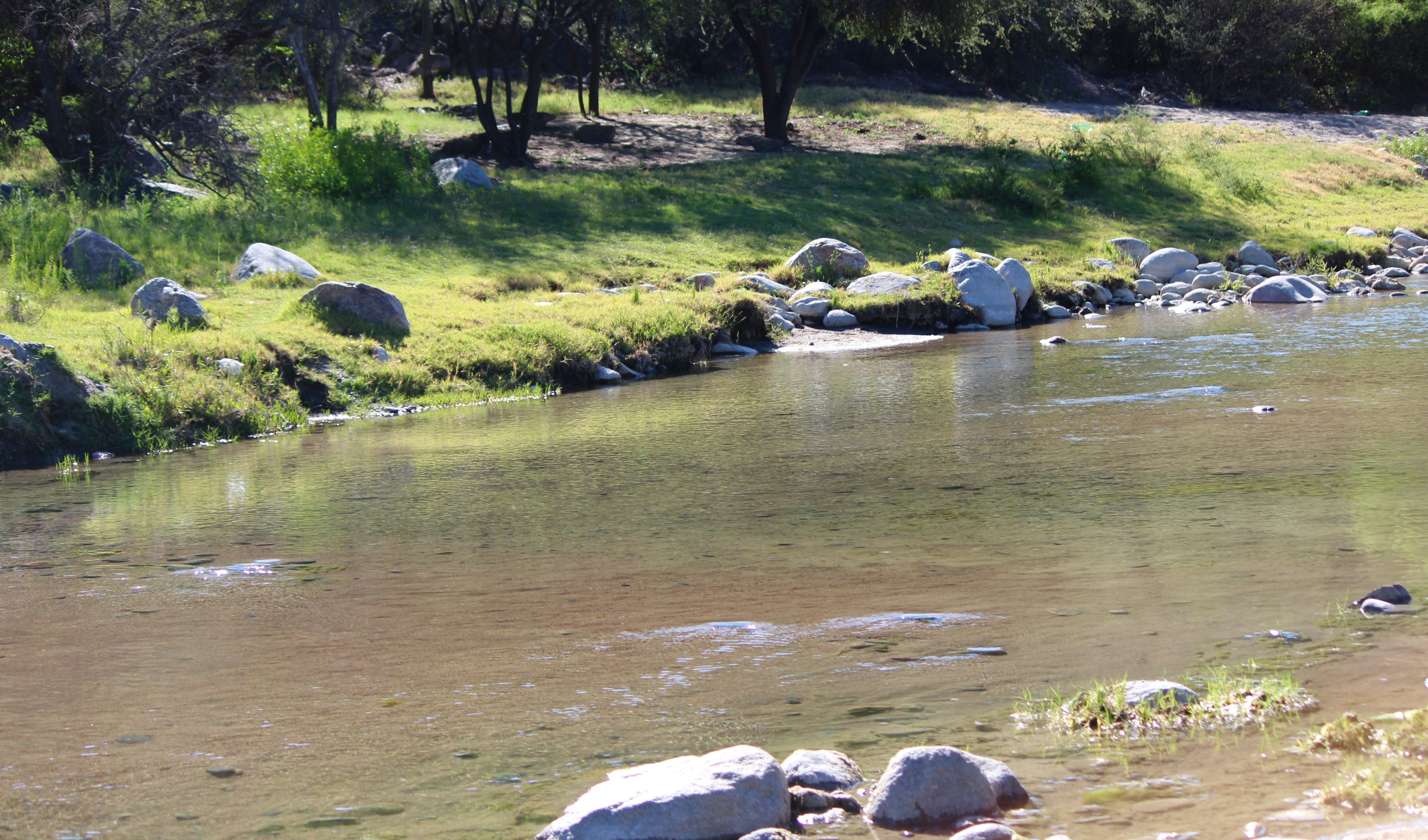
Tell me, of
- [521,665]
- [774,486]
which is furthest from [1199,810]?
[774,486]

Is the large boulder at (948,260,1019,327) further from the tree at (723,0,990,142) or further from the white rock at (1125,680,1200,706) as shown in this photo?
the white rock at (1125,680,1200,706)

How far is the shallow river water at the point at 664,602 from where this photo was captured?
11.7ft

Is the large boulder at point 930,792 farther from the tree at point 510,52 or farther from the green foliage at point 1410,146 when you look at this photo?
the green foliage at point 1410,146

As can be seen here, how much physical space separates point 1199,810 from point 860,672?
141cm

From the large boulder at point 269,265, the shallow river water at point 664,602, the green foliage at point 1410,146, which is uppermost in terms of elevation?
the green foliage at point 1410,146

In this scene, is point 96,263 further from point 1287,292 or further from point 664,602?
point 1287,292

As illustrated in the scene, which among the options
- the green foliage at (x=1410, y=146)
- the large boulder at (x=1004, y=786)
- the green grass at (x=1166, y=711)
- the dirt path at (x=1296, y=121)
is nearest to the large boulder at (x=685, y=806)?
the large boulder at (x=1004, y=786)

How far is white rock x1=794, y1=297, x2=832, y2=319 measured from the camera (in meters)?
16.8

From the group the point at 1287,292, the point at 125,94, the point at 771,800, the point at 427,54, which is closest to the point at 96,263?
the point at 125,94

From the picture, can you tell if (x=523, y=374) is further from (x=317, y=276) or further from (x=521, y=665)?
(x=521, y=665)

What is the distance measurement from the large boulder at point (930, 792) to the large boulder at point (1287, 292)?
17.6 metres

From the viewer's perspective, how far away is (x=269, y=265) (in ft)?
49.0

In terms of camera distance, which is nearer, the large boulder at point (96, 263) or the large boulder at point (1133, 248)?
the large boulder at point (96, 263)

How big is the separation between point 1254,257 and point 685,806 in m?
21.2
